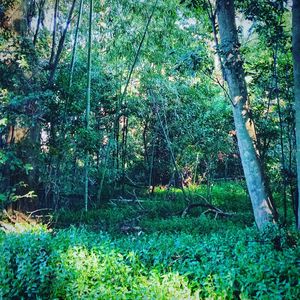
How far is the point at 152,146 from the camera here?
40.9ft

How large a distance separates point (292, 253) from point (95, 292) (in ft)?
5.28

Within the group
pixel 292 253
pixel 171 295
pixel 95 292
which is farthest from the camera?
pixel 292 253

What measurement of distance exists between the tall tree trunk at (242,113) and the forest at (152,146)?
0.06ft

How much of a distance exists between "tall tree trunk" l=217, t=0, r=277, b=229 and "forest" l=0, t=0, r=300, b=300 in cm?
2

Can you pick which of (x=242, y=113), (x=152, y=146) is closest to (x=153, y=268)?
(x=242, y=113)

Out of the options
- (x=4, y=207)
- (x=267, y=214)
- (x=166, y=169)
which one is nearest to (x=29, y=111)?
(x=4, y=207)

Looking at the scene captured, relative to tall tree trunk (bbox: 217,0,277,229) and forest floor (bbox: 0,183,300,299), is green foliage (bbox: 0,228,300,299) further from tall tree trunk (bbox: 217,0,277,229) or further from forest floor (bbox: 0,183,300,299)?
tall tree trunk (bbox: 217,0,277,229)

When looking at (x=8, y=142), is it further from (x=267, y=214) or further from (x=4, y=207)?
(x=267, y=214)

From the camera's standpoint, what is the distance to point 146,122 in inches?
441

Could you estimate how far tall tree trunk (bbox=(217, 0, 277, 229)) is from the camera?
4.67 metres

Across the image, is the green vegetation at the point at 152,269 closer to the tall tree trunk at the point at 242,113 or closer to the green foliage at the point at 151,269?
the green foliage at the point at 151,269

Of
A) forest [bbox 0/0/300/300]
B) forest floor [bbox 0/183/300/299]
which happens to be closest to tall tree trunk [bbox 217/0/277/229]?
forest [bbox 0/0/300/300]

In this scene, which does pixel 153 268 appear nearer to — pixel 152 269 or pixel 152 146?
pixel 152 269

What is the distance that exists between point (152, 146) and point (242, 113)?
7.79m
